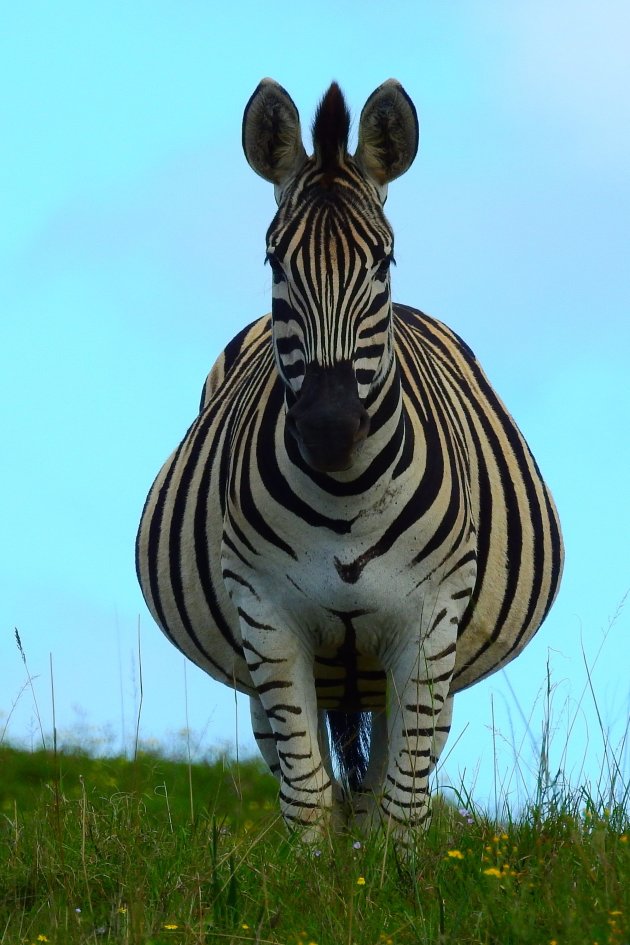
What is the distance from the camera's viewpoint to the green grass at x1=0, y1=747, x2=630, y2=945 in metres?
4.18

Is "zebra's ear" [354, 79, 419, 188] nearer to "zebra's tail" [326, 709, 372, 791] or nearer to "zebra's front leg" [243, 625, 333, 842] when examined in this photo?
"zebra's front leg" [243, 625, 333, 842]

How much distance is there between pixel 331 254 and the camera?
531 centimetres

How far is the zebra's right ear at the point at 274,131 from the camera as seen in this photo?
18.6 feet

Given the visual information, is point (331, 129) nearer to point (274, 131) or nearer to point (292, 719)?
point (274, 131)

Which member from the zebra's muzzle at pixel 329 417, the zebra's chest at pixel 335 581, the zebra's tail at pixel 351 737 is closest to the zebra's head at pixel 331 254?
the zebra's muzzle at pixel 329 417

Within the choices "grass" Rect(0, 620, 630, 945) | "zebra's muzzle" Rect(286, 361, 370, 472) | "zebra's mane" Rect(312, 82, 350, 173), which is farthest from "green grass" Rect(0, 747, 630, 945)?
"zebra's mane" Rect(312, 82, 350, 173)

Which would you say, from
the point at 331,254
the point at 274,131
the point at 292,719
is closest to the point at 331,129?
the point at 274,131

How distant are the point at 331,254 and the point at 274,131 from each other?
0.74m

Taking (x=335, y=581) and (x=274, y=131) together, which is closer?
(x=335, y=581)

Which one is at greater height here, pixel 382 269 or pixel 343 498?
pixel 382 269

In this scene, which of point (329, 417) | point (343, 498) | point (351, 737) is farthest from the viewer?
point (351, 737)

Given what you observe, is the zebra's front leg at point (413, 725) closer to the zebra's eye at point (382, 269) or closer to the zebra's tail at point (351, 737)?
the zebra's eye at point (382, 269)

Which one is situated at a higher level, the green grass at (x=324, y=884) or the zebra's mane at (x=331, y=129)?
the zebra's mane at (x=331, y=129)

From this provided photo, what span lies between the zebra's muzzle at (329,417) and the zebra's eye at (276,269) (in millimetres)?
491
